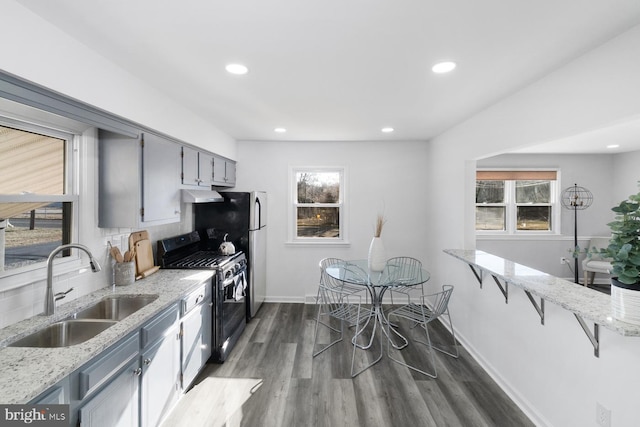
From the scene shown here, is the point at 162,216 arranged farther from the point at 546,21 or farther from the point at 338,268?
the point at 546,21

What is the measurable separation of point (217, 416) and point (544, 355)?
7.83ft

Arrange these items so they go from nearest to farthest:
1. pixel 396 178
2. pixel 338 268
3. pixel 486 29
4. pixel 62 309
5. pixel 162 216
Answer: pixel 486 29 < pixel 62 309 < pixel 162 216 < pixel 338 268 < pixel 396 178

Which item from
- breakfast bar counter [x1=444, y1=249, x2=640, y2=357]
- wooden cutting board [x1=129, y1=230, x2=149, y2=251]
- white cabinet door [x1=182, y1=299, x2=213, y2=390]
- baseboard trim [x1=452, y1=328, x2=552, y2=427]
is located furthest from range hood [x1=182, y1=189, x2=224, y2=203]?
baseboard trim [x1=452, y1=328, x2=552, y2=427]

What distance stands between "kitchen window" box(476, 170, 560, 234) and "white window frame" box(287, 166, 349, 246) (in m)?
2.56

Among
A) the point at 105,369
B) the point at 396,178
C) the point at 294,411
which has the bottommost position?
the point at 294,411

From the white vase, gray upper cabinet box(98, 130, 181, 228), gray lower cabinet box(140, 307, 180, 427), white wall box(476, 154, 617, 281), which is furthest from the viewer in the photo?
white wall box(476, 154, 617, 281)

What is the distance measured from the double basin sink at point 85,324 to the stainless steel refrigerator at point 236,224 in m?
1.72

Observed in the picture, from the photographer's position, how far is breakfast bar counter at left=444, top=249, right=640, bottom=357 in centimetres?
148

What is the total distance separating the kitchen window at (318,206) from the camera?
4766 mm

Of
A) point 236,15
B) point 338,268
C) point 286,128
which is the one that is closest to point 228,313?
point 338,268

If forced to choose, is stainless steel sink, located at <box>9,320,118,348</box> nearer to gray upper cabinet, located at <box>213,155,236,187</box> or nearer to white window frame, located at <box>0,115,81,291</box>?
white window frame, located at <box>0,115,81,291</box>

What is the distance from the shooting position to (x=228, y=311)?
315cm

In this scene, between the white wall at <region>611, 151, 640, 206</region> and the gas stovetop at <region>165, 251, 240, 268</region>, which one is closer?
the gas stovetop at <region>165, 251, 240, 268</region>

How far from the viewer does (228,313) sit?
3.15 meters
